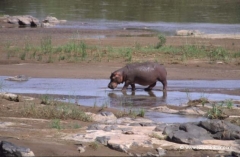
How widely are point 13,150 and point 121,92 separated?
6938 mm

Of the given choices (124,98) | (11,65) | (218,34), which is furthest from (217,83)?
(218,34)

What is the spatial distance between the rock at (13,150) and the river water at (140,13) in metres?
20.6

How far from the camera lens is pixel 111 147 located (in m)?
8.98

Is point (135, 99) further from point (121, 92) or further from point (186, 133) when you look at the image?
point (186, 133)

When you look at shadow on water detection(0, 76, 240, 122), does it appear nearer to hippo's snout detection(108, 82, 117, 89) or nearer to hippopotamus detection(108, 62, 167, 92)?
hippo's snout detection(108, 82, 117, 89)

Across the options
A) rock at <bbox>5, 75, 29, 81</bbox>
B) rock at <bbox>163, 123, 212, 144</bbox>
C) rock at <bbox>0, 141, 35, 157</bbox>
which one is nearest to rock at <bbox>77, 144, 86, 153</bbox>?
rock at <bbox>0, 141, 35, 157</bbox>

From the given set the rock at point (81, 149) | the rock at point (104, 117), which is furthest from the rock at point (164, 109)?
the rock at point (81, 149)

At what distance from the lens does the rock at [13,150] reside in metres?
8.29

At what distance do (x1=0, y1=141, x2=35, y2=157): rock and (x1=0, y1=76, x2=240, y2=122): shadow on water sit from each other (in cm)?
384

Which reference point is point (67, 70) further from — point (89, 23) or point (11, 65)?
point (89, 23)

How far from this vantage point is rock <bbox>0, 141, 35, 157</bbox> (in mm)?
8289

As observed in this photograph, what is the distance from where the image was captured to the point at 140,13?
1569 inches

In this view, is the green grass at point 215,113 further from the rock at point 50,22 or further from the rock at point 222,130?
the rock at point 50,22

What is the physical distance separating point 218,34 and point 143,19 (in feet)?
29.9
